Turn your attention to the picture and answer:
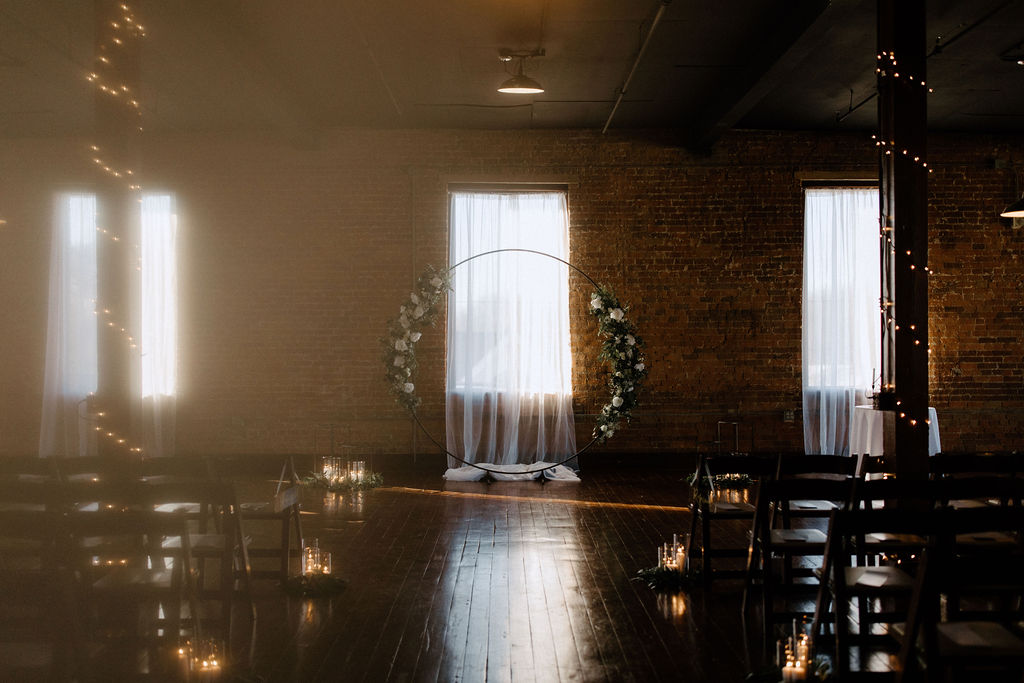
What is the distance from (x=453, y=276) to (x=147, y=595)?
23.1 ft

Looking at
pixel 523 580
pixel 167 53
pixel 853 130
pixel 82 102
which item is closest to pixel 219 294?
pixel 82 102

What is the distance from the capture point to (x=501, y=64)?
8469mm

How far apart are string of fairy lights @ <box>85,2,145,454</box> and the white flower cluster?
163 inches

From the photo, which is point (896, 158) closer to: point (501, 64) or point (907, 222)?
point (907, 222)

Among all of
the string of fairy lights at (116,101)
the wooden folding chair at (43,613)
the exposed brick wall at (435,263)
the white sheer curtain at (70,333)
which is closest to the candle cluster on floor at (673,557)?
the wooden folding chair at (43,613)

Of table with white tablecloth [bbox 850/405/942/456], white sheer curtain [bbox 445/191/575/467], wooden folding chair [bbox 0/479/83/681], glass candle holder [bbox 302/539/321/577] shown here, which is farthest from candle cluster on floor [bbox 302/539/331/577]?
white sheer curtain [bbox 445/191/575/467]

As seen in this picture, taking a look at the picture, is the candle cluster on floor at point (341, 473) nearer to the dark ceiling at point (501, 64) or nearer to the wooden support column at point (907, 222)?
the dark ceiling at point (501, 64)

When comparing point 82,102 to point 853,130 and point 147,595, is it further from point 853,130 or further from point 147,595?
point 853,130

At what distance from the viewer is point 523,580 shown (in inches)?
215

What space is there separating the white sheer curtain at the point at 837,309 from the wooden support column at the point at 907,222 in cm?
477

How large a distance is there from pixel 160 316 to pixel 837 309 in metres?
8.29

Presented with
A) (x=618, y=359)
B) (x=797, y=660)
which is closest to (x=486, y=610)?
(x=797, y=660)

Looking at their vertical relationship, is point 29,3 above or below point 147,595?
above

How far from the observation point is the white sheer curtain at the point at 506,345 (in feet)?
34.1
